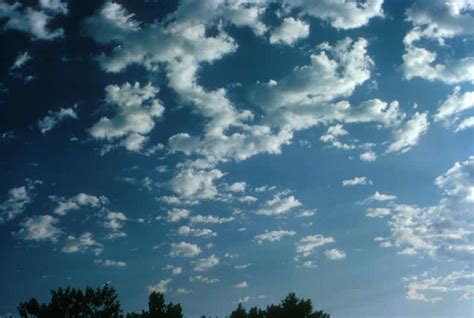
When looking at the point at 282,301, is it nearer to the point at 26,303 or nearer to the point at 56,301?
the point at 56,301

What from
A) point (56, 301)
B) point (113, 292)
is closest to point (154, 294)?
point (113, 292)

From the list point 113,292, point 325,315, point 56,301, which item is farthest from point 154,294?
point 325,315

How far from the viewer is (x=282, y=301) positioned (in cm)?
3519

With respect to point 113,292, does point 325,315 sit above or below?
below

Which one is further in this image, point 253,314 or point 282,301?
point 253,314

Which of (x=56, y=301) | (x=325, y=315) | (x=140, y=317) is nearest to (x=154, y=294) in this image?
(x=140, y=317)

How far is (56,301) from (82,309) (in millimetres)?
2454

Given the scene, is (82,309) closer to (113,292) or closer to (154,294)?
(113,292)

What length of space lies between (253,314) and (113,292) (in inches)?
538

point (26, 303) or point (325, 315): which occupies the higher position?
point (26, 303)

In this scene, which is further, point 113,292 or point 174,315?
point 113,292

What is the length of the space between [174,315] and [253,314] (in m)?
7.95

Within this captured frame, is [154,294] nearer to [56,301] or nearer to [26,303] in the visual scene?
[56,301]

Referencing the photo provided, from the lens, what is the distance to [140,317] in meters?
36.2
